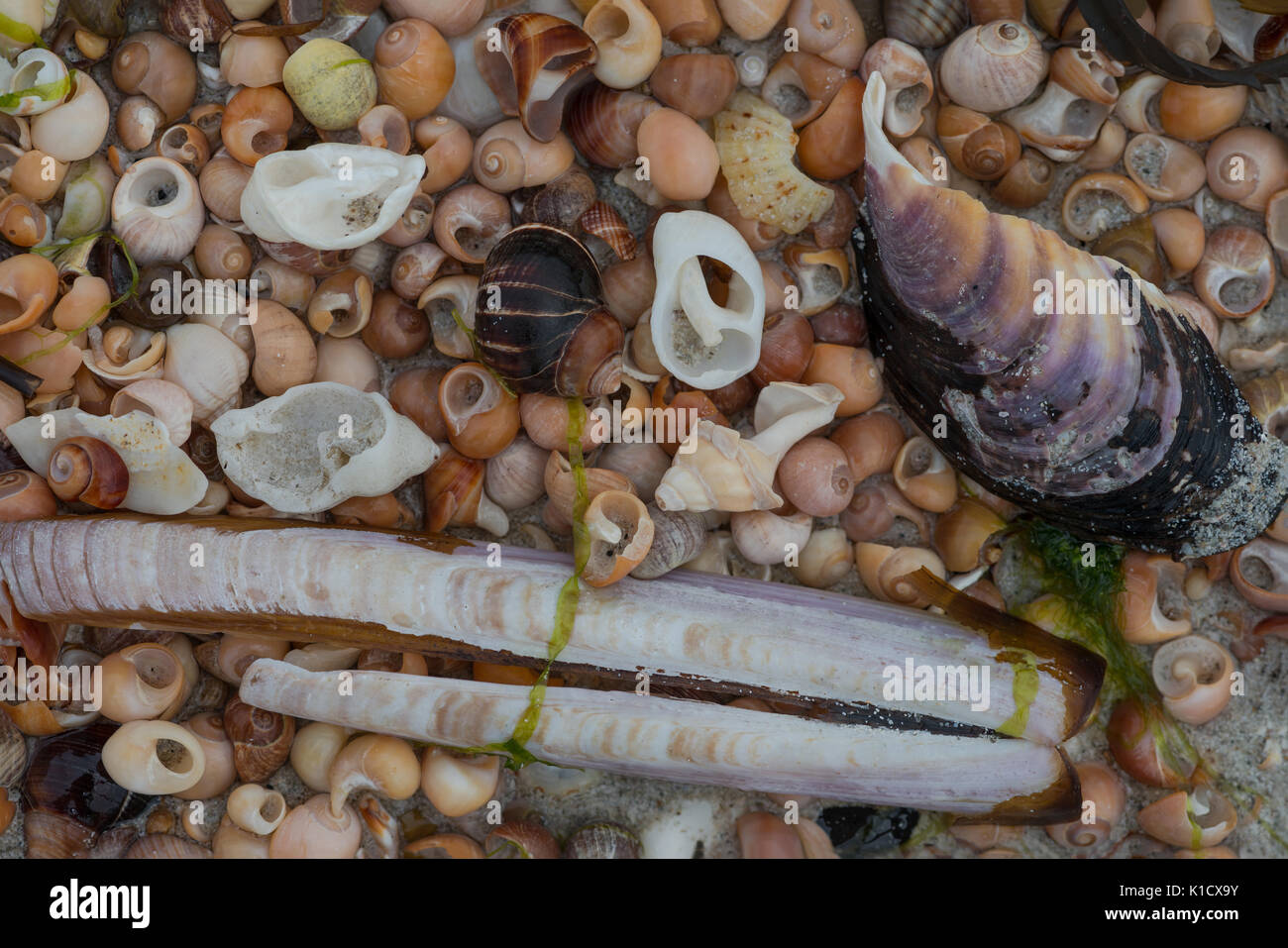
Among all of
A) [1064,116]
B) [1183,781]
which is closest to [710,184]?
[1064,116]

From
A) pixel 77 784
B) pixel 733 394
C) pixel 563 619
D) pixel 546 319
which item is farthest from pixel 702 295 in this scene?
pixel 77 784

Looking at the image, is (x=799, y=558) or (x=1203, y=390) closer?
(x=1203, y=390)

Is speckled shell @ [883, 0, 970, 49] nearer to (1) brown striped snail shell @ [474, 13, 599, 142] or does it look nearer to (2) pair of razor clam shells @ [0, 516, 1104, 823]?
(1) brown striped snail shell @ [474, 13, 599, 142]

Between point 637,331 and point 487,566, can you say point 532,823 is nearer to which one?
point 487,566

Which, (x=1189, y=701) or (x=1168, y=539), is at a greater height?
(x=1168, y=539)

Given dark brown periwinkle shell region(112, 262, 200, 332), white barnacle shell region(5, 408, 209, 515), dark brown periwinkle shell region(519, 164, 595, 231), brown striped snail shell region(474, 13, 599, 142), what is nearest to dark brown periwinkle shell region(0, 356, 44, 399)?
white barnacle shell region(5, 408, 209, 515)

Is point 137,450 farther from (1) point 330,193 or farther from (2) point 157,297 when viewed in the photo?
(1) point 330,193

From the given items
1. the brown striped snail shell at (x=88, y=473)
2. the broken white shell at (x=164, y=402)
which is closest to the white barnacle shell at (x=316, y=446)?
the broken white shell at (x=164, y=402)
